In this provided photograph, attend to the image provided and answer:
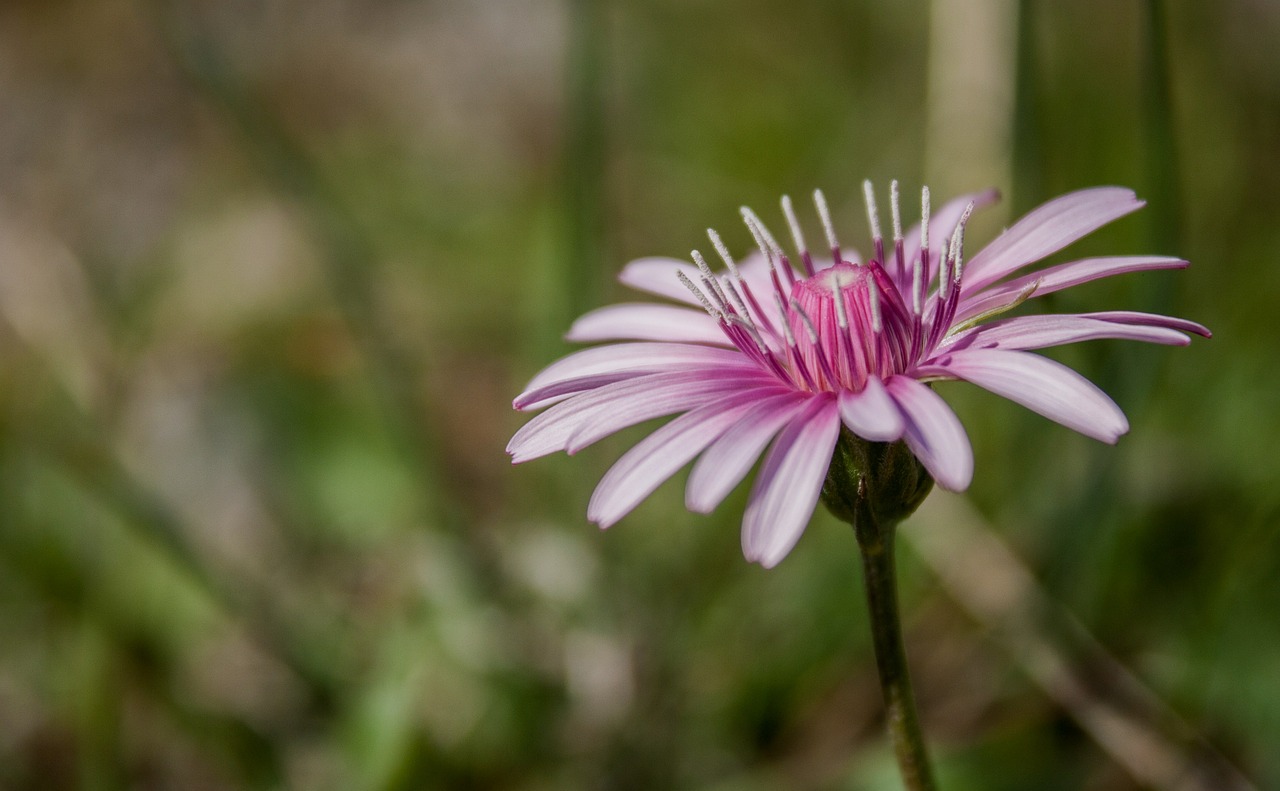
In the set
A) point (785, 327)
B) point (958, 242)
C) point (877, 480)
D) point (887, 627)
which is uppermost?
point (958, 242)

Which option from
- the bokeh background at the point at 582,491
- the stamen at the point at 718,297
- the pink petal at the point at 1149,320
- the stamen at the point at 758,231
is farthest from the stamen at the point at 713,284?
the bokeh background at the point at 582,491

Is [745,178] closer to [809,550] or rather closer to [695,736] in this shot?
[809,550]

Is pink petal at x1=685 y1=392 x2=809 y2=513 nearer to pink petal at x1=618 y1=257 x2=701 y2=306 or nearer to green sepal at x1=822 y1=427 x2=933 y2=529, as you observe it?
green sepal at x1=822 y1=427 x2=933 y2=529

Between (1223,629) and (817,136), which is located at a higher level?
(817,136)

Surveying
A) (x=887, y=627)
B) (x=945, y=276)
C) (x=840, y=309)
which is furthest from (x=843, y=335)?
(x=887, y=627)

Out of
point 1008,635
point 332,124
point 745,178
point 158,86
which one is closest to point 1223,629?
point 1008,635

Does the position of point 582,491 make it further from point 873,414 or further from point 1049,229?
point 873,414

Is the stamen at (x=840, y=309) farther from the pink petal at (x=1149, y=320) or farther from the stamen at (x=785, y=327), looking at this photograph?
the pink petal at (x=1149, y=320)

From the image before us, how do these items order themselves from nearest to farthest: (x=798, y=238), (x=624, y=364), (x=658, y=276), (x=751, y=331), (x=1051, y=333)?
(x=1051, y=333)
(x=751, y=331)
(x=624, y=364)
(x=798, y=238)
(x=658, y=276)
